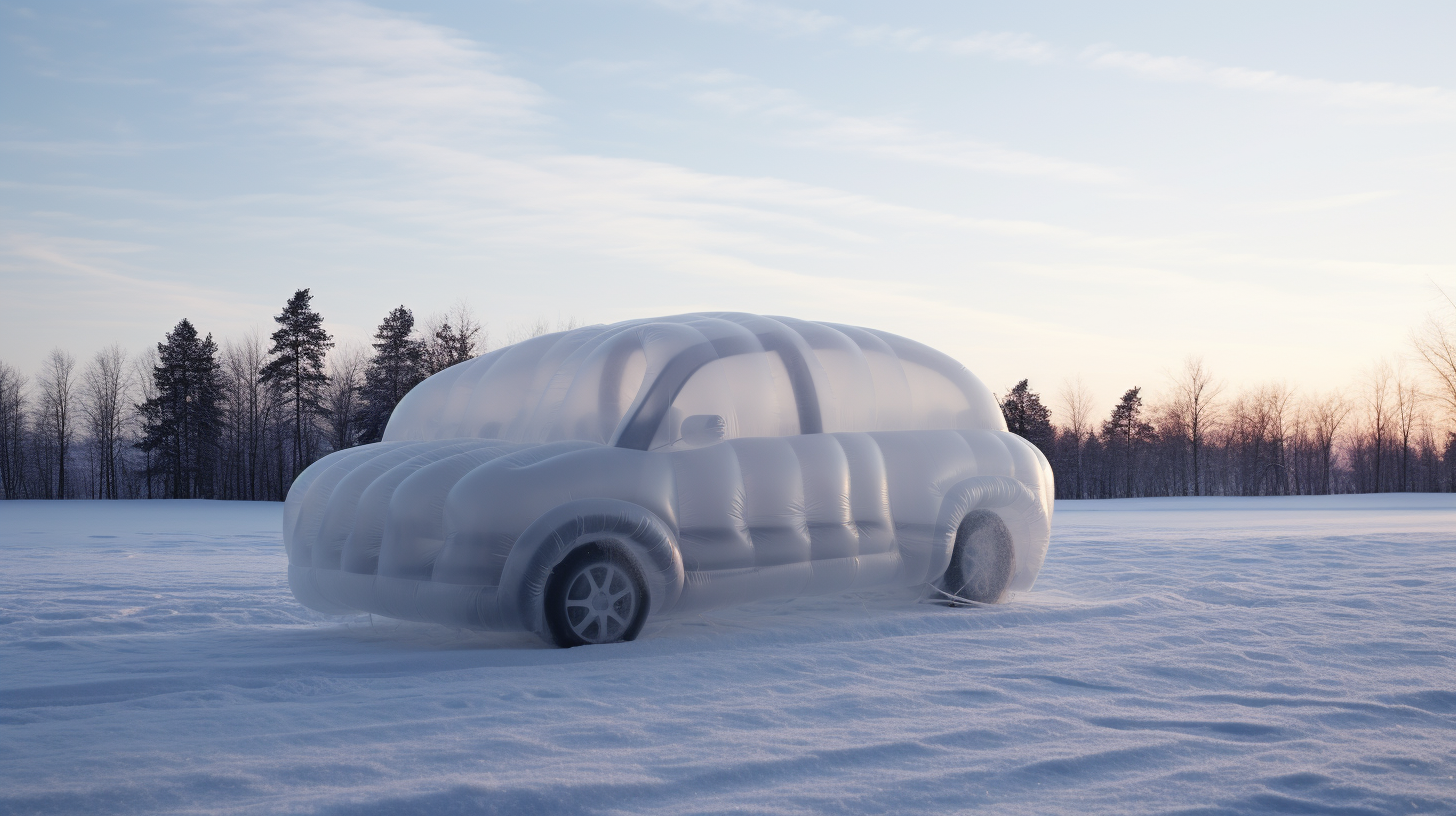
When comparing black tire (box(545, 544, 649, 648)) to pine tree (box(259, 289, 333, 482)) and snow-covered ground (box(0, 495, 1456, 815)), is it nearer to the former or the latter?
snow-covered ground (box(0, 495, 1456, 815))

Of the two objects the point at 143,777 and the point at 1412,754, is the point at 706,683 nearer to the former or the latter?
the point at 143,777

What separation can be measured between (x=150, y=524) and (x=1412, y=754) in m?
24.8

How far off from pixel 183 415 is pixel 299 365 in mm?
7673

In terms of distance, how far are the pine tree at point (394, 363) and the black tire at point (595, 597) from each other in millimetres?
42938

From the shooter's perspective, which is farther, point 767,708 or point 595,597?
point 595,597

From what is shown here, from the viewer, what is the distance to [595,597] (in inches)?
242

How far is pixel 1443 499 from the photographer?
107ft

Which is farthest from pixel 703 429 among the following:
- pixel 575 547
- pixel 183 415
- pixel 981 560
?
pixel 183 415

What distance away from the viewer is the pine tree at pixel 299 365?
49.3 metres

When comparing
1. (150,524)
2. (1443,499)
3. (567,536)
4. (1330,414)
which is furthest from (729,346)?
(1330,414)

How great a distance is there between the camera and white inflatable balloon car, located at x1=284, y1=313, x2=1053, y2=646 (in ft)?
19.7

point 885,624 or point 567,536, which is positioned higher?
point 567,536

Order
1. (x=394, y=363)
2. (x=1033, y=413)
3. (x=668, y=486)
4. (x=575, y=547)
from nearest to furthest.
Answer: (x=575, y=547)
(x=668, y=486)
(x=394, y=363)
(x=1033, y=413)

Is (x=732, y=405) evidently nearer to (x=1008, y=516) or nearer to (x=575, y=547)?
(x=575, y=547)
